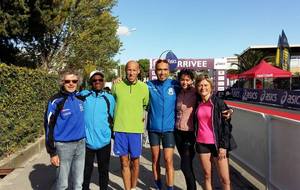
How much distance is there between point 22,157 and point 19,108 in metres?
1.11

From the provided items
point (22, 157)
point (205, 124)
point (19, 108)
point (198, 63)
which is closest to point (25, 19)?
point (198, 63)

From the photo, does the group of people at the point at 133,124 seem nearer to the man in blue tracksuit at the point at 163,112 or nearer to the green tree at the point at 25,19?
the man in blue tracksuit at the point at 163,112

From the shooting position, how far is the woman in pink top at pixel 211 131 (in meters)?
5.45

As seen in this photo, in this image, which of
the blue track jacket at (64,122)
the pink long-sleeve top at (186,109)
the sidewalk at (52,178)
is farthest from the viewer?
the sidewalk at (52,178)

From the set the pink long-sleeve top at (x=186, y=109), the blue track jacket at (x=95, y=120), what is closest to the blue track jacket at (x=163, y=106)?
the pink long-sleeve top at (x=186, y=109)

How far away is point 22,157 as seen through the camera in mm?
9289

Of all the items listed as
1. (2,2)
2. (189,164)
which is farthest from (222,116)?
(2,2)

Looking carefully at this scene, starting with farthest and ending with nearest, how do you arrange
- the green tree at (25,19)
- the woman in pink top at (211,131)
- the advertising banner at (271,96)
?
the advertising banner at (271,96)
the green tree at (25,19)
the woman in pink top at (211,131)

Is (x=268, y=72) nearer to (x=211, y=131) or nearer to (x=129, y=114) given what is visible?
(x=129, y=114)

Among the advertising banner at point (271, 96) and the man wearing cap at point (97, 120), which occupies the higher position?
the man wearing cap at point (97, 120)

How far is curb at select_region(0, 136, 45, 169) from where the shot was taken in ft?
27.9

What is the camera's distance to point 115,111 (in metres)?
6.00

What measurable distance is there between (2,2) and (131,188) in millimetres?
15923

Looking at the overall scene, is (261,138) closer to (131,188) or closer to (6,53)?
(131,188)
